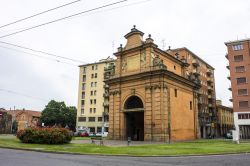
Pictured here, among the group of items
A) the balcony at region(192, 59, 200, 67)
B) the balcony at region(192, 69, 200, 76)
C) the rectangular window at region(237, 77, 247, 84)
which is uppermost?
the balcony at region(192, 59, 200, 67)

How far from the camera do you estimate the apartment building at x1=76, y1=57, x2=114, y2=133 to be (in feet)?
272

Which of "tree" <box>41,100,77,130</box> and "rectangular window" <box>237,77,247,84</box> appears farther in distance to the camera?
"tree" <box>41,100,77,130</box>

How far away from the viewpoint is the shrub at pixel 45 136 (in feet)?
90.0

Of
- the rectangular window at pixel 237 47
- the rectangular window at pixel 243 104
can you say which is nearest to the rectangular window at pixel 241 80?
the rectangular window at pixel 243 104

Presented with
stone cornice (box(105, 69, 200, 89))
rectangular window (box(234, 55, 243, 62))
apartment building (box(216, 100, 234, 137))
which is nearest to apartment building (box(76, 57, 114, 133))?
rectangular window (box(234, 55, 243, 62))

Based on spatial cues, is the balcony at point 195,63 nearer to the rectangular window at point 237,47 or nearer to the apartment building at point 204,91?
the apartment building at point 204,91

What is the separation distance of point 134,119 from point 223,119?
204 ft

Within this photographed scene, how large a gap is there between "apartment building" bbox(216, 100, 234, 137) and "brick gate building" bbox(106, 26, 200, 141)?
4934 centimetres

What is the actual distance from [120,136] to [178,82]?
13104mm

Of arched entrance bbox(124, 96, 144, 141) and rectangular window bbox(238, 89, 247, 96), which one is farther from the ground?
rectangular window bbox(238, 89, 247, 96)

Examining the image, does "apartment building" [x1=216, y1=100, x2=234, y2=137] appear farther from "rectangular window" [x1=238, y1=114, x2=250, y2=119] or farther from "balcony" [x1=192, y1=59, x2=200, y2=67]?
"rectangular window" [x1=238, y1=114, x2=250, y2=119]

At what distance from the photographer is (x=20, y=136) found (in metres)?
29.2

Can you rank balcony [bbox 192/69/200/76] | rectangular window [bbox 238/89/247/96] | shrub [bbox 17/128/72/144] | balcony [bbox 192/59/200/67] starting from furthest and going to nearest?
1. balcony [bbox 192/59/200/67]
2. balcony [bbox 192/69/200/76]
3. rectangular window [bbox 238/89/247/96]
4. shrub [bbox 17/128/72/144]

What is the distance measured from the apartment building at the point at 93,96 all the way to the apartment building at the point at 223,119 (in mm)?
42073
